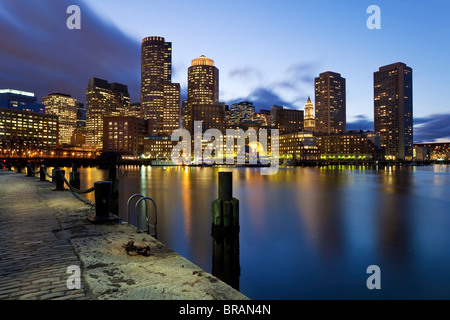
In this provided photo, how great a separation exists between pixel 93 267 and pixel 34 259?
1.86 meters

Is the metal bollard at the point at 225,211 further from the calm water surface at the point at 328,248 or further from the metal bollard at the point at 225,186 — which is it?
the calm water surface at the point at 328,248

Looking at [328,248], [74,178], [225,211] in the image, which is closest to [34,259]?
[225,211]

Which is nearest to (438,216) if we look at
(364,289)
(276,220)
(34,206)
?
(276,220)

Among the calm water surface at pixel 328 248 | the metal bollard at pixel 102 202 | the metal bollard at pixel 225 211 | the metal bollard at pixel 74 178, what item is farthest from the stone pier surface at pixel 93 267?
the metal bollard at pixel 74 178

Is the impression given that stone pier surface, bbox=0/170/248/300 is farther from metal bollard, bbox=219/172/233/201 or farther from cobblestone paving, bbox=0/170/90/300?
metal bollard, bbox=219/172/233/201

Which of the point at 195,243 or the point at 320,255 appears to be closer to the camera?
the point at 320,255

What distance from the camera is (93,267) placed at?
22.2 feet

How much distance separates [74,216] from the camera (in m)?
12.9

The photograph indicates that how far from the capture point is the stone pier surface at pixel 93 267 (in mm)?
5469

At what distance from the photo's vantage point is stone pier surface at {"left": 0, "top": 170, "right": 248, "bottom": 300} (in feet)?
17.9

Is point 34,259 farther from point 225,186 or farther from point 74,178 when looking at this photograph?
point 74,178

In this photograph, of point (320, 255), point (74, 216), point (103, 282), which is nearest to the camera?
point (103, 282)

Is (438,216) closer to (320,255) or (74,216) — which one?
(320,255)
